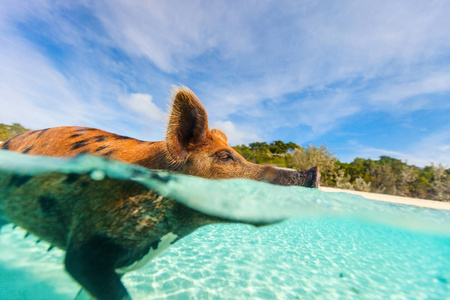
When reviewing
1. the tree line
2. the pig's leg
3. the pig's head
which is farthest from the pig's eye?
the tree line

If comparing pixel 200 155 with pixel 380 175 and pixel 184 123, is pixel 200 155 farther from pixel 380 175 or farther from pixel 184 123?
pixel 380 175

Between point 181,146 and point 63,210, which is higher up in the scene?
point 181,146

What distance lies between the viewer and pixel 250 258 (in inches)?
196

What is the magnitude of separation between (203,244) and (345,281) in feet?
11.6

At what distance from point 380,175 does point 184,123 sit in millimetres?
20195

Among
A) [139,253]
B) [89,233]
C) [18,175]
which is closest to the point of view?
[89,233]

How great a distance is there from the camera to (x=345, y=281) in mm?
4602

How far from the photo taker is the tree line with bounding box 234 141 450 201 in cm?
1538

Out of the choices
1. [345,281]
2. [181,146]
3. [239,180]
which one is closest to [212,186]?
[239,180]

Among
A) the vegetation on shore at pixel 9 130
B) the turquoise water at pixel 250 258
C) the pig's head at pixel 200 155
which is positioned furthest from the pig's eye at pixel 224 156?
the vegetation on shore at pixel 9 130

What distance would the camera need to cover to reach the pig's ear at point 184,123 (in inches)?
103

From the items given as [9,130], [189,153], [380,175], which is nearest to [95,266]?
[189,153]

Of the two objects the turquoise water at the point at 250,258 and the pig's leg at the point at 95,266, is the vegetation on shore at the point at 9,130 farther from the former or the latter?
the pig's leg at the point at 95,266

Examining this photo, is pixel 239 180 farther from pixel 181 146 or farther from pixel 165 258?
pixel 165 258
